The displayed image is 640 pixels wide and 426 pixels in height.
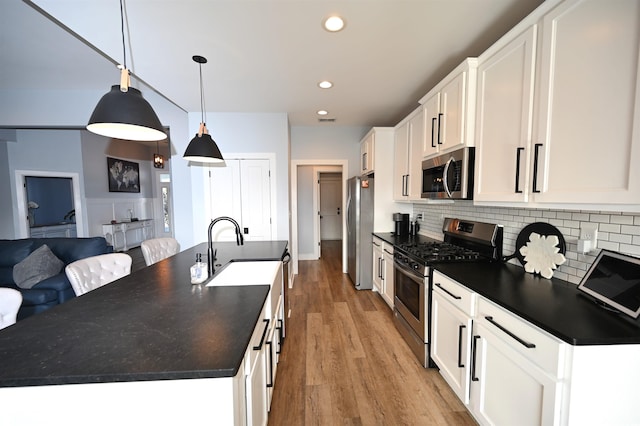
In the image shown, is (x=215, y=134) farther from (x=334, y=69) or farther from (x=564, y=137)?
(x=564, y=137)

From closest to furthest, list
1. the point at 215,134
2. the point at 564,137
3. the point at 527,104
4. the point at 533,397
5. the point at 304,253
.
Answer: the point at 533,397 < the point at 564,137 < the point at 527,104 < the point at 215,134 < the point at 304,253

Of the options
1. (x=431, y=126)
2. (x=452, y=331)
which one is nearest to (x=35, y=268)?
(x=452, y=331)

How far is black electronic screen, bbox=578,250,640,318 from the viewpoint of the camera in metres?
1.01

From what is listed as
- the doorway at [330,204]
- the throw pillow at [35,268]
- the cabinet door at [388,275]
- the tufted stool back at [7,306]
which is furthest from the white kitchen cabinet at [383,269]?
the throw pillow at [35,268]

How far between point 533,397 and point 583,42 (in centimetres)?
161

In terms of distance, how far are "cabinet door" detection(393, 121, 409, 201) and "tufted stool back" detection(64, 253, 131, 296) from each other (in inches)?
122

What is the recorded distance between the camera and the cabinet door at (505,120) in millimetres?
1362

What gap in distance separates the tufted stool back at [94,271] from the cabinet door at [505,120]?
3017 millimetres

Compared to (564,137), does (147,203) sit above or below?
below

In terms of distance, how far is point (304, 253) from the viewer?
5.60 metres

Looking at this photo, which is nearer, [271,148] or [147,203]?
[271,148]

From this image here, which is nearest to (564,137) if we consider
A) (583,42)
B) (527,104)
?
(527,104)

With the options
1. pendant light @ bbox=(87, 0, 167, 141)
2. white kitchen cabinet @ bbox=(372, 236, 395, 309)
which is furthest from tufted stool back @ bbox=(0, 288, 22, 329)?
white kitchen cabinet @ bbox=(372, 236, 395, 309)

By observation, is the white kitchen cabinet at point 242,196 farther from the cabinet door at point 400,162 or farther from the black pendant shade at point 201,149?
the cabinet door at point 400,162
